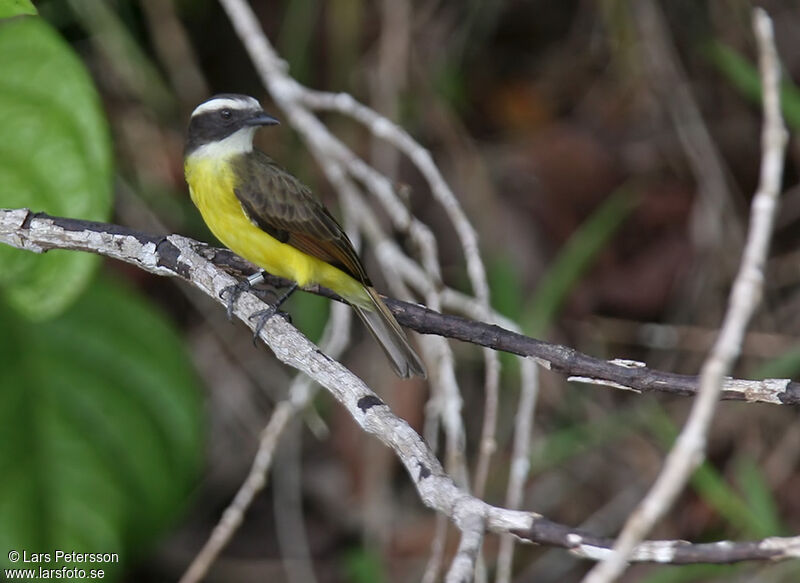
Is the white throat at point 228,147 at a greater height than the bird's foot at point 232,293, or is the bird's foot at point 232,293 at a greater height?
the white throat at point 228,147

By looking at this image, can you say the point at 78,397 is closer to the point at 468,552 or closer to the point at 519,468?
the point at 519,468

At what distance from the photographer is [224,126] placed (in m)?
3.53

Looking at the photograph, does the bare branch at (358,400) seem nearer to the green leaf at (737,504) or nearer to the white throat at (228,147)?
the white throat at (228,147)

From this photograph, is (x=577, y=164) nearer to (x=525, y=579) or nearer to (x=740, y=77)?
(x=740, y=77)

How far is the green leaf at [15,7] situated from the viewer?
6.42 feet

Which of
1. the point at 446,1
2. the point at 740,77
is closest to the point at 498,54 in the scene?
the point at 446,1

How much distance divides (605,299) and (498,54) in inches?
59.3

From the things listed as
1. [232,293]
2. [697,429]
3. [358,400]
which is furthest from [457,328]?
[697,429]

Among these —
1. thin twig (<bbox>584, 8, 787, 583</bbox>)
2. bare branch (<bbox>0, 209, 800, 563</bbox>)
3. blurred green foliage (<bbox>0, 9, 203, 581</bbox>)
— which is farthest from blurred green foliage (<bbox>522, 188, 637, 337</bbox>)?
thin twig (<bbox>584, 8, 787, 583</bbox>)

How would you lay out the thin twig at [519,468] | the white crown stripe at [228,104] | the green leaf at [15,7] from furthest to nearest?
the white crown stripe at [228,104] → the thin twig at [519,468] → the green leaf at [15,7]

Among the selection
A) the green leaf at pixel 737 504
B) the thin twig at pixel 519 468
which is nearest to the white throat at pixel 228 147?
the thin twig at pixel 519 468

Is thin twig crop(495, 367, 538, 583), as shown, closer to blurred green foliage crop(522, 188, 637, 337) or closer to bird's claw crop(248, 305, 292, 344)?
bird's claw crop(248, 305, 292, 344)

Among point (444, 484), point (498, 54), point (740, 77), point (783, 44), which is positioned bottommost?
point (444, 484)

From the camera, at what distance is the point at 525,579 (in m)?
4.86
